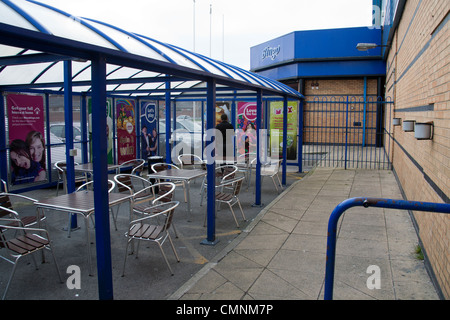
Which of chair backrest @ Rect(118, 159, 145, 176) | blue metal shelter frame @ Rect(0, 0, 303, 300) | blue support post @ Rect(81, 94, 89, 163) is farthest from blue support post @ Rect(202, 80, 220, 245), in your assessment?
blue support post @ Rect(81, 94, 89, 163)

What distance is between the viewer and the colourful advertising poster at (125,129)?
10578mm

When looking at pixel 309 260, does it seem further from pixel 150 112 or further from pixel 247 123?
pixel 247 123

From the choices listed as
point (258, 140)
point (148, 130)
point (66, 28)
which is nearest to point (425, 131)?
point (258, 140)

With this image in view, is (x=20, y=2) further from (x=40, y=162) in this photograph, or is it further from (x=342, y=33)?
(x=342, y=33)

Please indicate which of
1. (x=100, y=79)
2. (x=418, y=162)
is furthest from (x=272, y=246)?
(x=100, y=79)

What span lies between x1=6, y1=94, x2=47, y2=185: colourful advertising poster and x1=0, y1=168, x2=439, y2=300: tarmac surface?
1506 millimetres

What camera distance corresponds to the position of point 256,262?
14.6 ft

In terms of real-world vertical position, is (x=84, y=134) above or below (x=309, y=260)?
above

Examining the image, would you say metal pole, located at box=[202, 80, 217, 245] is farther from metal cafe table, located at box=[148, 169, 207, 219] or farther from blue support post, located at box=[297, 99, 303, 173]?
blue support post, located at box=[297, 99, 303, 173]

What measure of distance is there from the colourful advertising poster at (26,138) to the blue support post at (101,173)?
5547mm

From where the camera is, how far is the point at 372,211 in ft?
21.6

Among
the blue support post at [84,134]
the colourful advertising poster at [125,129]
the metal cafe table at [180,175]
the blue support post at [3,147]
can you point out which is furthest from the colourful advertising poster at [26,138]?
the metal cafe table at [180,175]

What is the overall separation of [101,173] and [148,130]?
848cm

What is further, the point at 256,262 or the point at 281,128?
the point at 281,128
